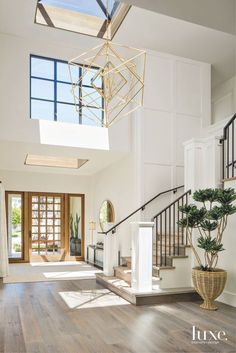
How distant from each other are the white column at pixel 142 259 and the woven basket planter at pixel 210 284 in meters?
0.83

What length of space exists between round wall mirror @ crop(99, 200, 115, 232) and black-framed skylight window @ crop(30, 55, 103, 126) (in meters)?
2.51

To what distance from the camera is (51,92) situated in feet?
23.8

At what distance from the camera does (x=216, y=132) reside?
7129mm

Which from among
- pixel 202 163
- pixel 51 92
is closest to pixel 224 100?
pixel 202 163


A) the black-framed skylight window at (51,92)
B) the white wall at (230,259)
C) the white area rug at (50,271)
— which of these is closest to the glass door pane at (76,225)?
the white area rug at (50,271)

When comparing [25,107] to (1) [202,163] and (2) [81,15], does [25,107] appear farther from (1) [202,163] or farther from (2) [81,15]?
(1) [202,163]

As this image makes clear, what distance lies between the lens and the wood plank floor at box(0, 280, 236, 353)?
3.29m

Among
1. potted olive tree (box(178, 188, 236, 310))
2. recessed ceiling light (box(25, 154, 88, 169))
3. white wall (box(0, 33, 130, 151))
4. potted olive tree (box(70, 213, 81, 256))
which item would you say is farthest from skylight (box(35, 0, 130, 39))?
potted olive tree (box(70, 213, 81, 256))

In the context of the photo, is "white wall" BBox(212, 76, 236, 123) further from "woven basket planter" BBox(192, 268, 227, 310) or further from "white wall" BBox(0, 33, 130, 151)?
"woven basket planter" BBox(192, 268, 227, 310)

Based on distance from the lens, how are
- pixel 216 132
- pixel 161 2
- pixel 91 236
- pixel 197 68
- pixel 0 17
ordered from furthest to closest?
1. pixel 91 236
2. pixel 197 68
3. pixel 216 132
4. pixel 0 17
5. pixel 161 2

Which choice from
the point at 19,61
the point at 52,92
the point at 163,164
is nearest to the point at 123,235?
the point at 163,164

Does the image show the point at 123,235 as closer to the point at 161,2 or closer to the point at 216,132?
the point at 216,132

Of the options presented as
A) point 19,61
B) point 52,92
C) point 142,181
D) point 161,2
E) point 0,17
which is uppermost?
point 0,17

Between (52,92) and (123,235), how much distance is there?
12.1ft
